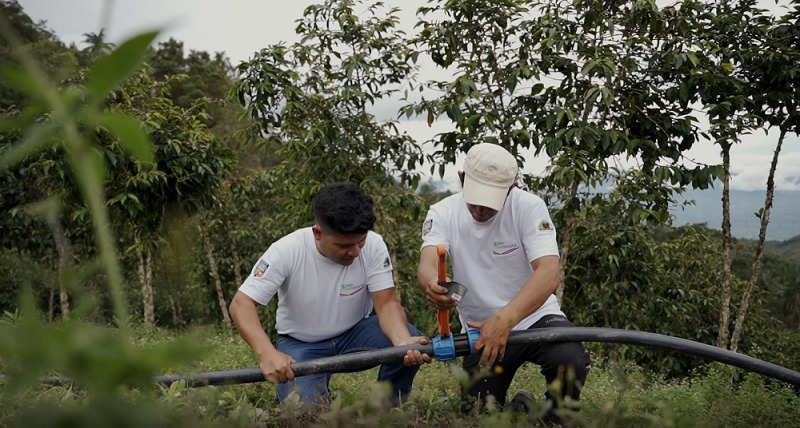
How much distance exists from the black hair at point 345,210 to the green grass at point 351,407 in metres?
0.73

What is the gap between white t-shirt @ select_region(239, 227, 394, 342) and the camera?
10.9 feet

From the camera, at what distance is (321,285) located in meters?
3.34

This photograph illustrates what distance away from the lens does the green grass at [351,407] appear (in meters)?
0.49

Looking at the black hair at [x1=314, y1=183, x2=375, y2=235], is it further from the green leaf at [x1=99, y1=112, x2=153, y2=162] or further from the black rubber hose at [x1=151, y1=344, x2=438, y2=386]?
the green leaf at [x1=99, y1=112, x2=153, y2=162]

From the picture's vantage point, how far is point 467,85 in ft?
16.4

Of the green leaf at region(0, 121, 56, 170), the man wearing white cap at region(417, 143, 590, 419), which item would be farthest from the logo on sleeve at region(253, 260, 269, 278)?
the green leaf at region(0, 121, 56, 170)

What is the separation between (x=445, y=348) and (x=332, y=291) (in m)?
0.84

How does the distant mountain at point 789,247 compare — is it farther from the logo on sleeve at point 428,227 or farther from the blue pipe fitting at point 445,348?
the blue pipe fitting at point 445,348

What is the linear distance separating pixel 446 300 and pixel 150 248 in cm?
534

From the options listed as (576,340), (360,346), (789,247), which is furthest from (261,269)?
(789,247)

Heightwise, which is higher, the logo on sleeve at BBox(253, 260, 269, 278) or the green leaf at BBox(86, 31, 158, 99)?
the green leaf at BBox(86, 31, 158, 99)

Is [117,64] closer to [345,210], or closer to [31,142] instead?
[31,142]

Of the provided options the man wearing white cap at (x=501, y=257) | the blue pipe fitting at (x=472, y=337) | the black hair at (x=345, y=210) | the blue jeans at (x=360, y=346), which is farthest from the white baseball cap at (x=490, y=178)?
the blue jeans at (x=360, y=346)

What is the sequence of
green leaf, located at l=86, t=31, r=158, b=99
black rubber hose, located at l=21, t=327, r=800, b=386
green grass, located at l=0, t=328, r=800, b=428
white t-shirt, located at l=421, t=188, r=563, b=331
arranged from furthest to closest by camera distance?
white t-shirt, located at l=421, t=188, r=563, b=331, black rubber hose, located at l=21, t=327, r=800, b=386, green grass, located at l=0, t=328, r=800, b=428, green leaf, located at l=86, t=31, r=158, b=99
